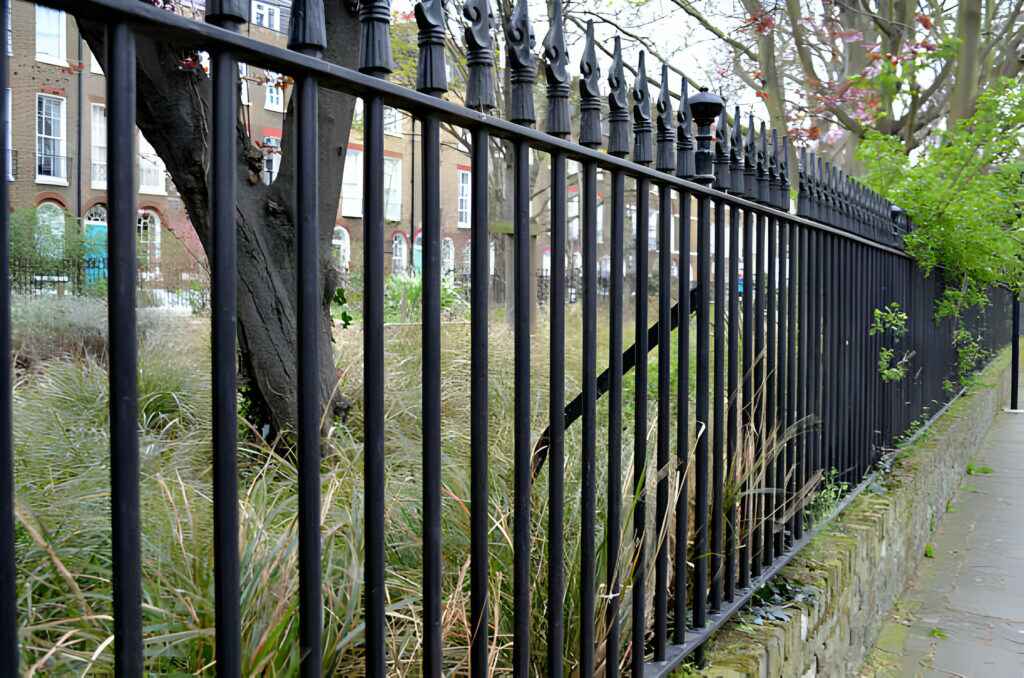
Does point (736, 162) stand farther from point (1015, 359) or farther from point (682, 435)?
point (1015, 359)

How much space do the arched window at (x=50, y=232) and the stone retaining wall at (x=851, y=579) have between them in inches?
252

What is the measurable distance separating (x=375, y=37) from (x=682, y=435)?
1.52 metres

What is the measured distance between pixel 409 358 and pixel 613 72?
3199 millimetres

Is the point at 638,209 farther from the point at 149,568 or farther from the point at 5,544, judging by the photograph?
the point at 5,544

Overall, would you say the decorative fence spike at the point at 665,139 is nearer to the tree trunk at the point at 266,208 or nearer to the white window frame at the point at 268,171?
the tree trunk at the point at 266,208

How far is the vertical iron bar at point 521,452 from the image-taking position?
1871 mm

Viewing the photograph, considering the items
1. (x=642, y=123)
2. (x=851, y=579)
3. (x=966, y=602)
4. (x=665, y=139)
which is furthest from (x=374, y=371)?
(x=966, y=602)

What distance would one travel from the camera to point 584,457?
81.7 inches

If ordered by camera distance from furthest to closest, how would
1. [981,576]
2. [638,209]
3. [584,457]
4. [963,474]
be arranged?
1. [963,474]
2. [981,576]
3. [638,209]
4. [584,457]

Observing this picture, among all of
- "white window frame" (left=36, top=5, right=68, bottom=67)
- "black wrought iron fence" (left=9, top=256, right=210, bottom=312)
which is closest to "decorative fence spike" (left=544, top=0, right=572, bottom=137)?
"black wrought iron fence" (left=9, top=256, right=210, bottom=312)

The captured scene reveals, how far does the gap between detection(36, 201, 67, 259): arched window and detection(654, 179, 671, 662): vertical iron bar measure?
21.2 ft

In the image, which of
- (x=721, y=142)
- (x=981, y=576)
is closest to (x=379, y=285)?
(x=721, y=142)

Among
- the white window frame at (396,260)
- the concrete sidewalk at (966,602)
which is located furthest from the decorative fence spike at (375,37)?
the white window frame at (396,260)

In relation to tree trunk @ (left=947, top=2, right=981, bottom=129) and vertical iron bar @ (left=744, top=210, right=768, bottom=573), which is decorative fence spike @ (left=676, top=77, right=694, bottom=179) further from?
tree trunk @ (left=947, top=2, right=981, bottom=129)
